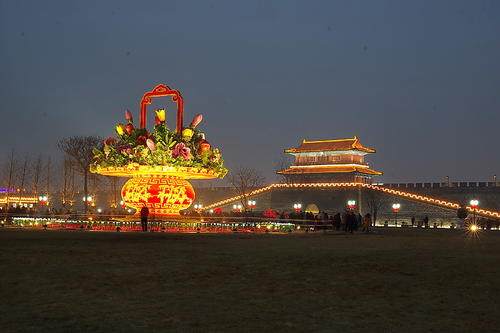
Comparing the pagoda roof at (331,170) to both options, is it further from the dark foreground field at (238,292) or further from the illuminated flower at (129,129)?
the dark foreground field at (238,292)

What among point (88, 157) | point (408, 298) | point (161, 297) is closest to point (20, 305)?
point (161, 297)

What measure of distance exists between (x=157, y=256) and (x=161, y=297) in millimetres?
5245

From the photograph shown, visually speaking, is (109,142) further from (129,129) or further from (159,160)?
(159,160)

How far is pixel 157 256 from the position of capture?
1334 cm

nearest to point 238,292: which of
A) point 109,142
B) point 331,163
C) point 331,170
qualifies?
point 109,142

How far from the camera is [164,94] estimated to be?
2647 cm

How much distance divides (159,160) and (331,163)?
50234 millimetres

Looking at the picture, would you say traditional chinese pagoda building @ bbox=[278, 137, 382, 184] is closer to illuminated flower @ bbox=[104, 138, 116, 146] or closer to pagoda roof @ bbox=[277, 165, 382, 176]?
pagoda roof @ bbox=[277, 165, 382, 176]

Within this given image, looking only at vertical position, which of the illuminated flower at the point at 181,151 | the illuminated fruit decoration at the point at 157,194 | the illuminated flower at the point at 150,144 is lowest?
the illuminated fruit decoration at the point at 157,194

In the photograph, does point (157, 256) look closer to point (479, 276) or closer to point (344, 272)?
point (344, 272)

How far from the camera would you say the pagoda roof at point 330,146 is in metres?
72.6

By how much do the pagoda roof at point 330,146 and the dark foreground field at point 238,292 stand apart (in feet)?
193

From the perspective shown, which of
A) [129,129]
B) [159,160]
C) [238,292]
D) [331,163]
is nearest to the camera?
[238,292]

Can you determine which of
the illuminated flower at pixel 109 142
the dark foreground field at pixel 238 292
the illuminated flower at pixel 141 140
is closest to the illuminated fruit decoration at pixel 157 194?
the illuminated flower at pixel 141 140
